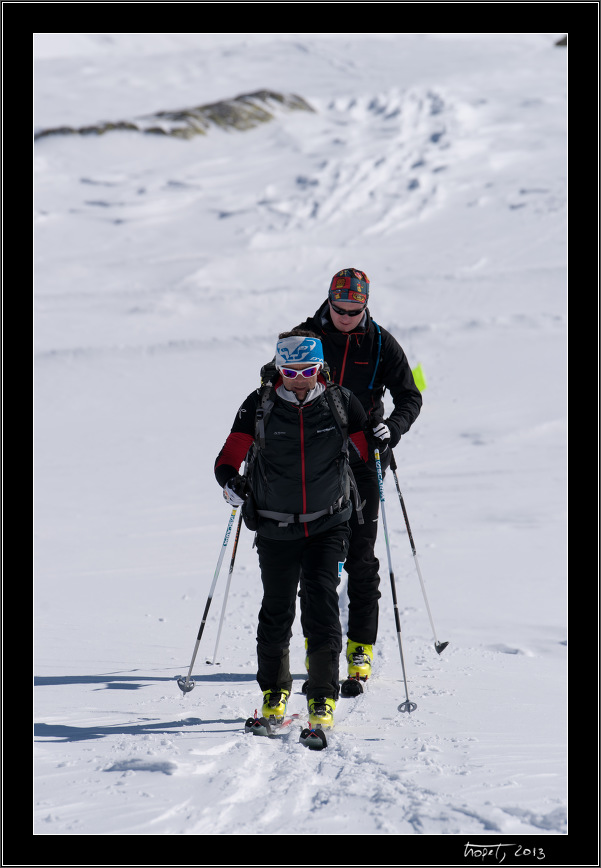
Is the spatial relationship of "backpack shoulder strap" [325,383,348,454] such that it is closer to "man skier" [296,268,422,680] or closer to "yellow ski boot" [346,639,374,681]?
"man skier" [296,268,422,680]

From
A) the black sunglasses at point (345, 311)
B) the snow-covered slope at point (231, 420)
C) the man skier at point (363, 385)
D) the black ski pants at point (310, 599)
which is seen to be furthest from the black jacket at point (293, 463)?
the snow-covered slope at point (231, 420)

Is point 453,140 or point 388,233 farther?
point 453,140

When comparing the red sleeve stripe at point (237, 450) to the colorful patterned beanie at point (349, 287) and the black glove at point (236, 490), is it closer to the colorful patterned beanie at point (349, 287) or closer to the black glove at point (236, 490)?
the black glove at point (236, 490)

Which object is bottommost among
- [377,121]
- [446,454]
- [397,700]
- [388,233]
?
[397,700]

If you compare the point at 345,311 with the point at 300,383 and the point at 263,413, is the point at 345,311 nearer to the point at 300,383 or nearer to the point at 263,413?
the point at 300,383

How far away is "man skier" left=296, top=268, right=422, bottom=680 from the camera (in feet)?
17.1

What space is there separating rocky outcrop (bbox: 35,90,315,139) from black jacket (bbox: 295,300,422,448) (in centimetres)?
3939

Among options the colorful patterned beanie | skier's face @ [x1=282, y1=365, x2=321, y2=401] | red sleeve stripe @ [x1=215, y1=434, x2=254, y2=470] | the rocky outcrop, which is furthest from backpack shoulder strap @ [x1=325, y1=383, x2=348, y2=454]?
the rocky outcrop

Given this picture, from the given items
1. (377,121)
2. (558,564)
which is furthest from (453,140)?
(558,564)

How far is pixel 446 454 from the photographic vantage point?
1359 centimetres

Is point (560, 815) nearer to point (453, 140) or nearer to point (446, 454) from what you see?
point (446, 454)

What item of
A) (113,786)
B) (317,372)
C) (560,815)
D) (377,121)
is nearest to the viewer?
(560,815)

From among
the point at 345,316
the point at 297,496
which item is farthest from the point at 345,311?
the point at 297,496

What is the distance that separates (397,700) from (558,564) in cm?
417
